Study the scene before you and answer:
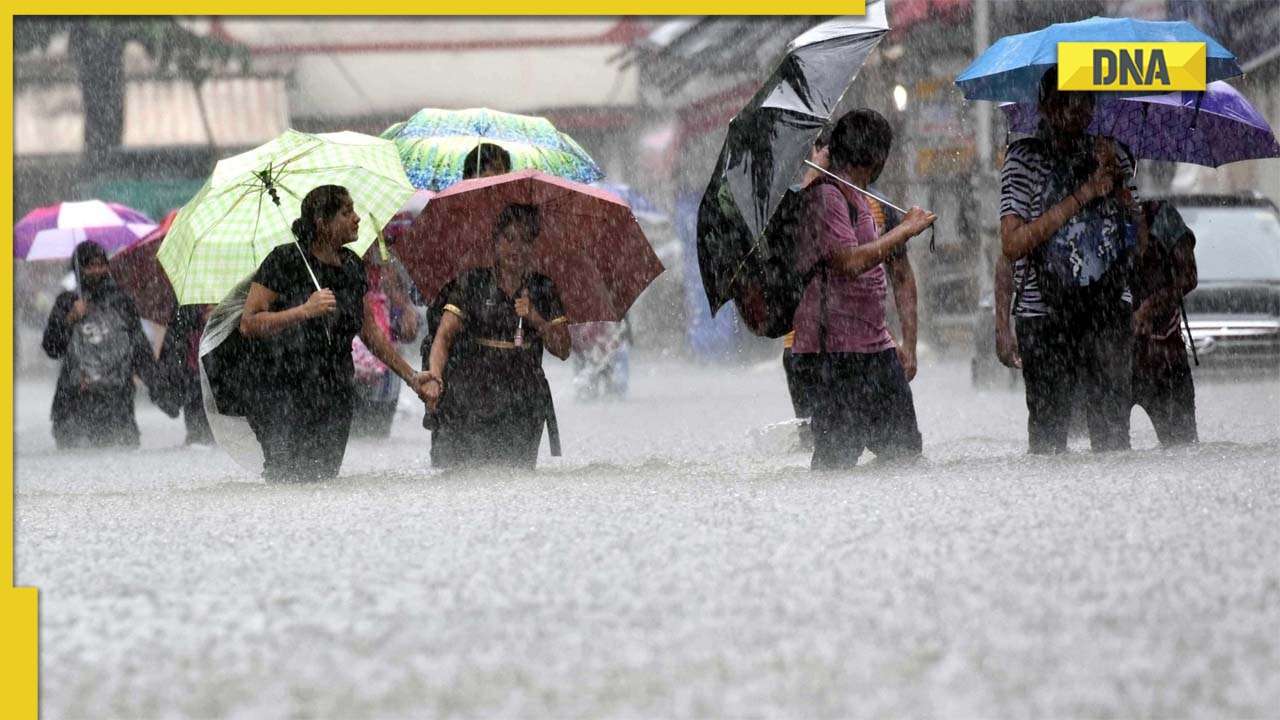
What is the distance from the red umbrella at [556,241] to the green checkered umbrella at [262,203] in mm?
384

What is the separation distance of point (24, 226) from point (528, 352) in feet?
23.8

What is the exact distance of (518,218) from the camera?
8234 millimetres

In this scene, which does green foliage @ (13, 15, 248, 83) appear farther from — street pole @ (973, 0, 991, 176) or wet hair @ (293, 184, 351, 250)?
wet hair @ (293, 184, 351, 250)

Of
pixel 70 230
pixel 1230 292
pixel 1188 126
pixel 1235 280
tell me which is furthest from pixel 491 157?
pixel 1235 280

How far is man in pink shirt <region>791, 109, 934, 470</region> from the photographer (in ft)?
24.0

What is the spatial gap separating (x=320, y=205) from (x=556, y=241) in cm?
120

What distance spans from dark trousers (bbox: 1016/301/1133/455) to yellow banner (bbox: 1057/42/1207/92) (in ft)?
3.02

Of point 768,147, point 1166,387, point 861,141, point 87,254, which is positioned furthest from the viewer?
point 87,254

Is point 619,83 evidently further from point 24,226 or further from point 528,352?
point 528,352

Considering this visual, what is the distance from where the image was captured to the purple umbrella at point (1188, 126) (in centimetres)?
820

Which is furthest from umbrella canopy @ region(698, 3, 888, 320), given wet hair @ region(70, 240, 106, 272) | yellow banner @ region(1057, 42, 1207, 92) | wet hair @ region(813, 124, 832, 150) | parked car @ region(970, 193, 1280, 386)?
parked car @ region(970, 193, 1280, 386)

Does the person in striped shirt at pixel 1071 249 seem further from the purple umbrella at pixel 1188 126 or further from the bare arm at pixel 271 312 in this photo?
the bare arm at pixel 271 312

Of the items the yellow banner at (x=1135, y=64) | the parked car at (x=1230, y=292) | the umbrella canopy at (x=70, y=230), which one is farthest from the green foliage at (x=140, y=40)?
the yellow banner at (x=1135, y=64)

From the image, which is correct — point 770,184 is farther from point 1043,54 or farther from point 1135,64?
point 1135,64
